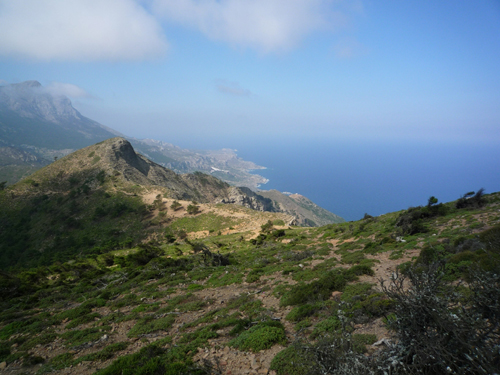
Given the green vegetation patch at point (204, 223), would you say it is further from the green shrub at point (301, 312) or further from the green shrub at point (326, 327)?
the green shrub at point (326, 327)

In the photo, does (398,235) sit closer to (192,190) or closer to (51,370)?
(51,370)

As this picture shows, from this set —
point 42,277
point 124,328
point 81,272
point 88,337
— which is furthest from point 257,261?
point 42,277

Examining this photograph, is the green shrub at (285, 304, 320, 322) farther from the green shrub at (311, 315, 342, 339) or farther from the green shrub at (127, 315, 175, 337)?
the green shrub at (127, 315, 175, 337)

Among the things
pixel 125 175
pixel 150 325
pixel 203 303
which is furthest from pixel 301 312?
pixel 125 175

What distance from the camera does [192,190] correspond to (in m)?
97.8

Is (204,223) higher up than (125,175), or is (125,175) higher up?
(125,175)

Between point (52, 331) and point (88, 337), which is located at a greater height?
point (88, 337)

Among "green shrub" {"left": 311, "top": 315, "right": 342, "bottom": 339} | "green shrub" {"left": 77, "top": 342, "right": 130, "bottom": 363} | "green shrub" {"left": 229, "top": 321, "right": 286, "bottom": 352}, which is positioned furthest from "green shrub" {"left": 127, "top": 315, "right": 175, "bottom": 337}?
"green shrub" {"left": 311, "top": 315, "right": 342, "bottom": 339}

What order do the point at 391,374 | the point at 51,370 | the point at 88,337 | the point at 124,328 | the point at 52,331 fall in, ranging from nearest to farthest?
1. the point at 391,374
2. the point at 51,370
3. the point at 88,337
4. the point at 124,328
5. the point at 52,331

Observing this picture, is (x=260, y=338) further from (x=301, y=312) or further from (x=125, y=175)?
(x=125, y=175)

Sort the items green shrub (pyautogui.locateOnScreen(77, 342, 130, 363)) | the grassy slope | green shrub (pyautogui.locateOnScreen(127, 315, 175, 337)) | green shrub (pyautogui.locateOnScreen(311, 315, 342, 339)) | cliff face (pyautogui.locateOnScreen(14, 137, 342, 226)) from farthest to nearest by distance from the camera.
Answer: cliff face (pyautogui.locateOnScreen(14, 137, 342, 226)) < green shrub (pyautogui.locateOnScreen(127, 315, 175, 337)) < green shrub (pyautogui.locateOnScreen(77, 342, 130, 363)) < the grassy slope < green shrub (pyautogui.locateOnScreen(311, 315, 342, 339))

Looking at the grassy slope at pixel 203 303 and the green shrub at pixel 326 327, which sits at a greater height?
the green shrub at pixel 326 327

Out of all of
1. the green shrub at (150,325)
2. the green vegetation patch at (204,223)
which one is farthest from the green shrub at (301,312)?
the green vegetation patch at (204,223)

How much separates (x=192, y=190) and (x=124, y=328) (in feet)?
288
